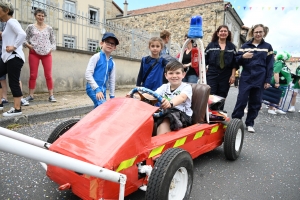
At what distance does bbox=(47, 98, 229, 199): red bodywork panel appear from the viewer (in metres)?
1.55

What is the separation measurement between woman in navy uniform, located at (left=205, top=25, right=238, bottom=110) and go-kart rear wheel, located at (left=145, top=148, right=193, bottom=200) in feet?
8.18

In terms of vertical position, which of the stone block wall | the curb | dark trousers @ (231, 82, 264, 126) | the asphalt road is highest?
the stone block wall

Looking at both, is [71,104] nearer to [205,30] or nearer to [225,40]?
[225,40]

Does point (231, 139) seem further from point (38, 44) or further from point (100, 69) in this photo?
point (38, 44)

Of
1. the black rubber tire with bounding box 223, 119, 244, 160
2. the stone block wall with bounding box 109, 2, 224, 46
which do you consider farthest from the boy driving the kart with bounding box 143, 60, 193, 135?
the stone block wall with bounding box 109, 2, 224, 46

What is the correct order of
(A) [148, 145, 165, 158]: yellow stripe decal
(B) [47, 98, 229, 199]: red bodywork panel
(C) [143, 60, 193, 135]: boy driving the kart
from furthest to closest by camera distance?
(C) [143, 60, 193, 135]: boy driving the kart, (A) [148, 145, 165, 158]: yellow stripe decal, (B) [47, 98, 229, 199]: red bodywork panel

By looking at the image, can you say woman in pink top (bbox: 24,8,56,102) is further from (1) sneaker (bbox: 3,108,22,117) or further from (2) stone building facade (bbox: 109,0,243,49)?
(2) stone building facade (bbox: 109,0,243,49)

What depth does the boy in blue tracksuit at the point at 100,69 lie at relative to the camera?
115 inches

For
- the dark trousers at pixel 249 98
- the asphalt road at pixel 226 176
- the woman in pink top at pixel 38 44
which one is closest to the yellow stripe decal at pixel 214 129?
the asphalt road at pixel 226 176

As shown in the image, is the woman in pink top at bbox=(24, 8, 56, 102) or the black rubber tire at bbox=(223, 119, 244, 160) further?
the woman in pink top at bbox=(24, 8, 56, 102)

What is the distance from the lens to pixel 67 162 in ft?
3.93

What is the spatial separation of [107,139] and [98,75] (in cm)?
155

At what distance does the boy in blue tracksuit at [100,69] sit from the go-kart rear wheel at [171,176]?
1.39 meters

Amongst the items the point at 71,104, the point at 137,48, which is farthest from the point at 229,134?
the point at 137,48
